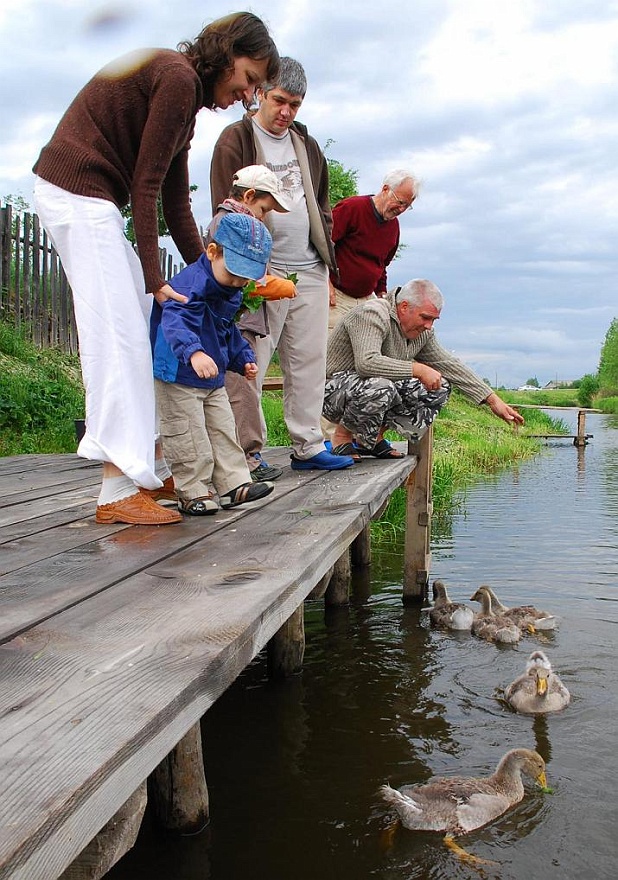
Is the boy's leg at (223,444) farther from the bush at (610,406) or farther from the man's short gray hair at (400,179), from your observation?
the bush at (610,406)

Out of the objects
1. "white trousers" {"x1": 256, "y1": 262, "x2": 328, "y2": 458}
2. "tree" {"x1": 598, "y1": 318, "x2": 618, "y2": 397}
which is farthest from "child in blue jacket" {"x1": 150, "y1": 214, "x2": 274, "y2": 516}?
"tree" {"x1": 598, "y1": 318, "x2": 618, "y2": 397}

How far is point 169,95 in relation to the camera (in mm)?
3379

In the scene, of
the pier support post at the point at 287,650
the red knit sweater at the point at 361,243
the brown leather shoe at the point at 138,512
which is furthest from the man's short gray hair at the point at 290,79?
the pier support post at the point at 287,650

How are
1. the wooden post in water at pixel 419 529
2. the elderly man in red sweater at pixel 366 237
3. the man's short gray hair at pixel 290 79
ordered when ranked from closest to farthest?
1. the man's short gray hair at pixel 290 79
2. the elderly man in red sweater at pixel 366 237
3. the wooden post in water at pixel 419 529

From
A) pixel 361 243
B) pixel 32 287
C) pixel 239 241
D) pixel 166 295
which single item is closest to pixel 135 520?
pixel 166 295

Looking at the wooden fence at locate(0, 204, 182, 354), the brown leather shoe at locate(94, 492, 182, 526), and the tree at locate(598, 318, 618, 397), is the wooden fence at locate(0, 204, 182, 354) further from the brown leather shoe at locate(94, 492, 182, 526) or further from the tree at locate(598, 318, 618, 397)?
the tree at locate(598, 318, 618, 397)

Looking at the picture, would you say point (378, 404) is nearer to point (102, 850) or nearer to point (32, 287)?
point (102, 850)

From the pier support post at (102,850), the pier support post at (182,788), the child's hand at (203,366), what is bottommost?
the pier support post at (182,788)

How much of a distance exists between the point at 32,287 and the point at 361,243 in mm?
7689

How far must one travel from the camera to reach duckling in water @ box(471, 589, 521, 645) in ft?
19.1

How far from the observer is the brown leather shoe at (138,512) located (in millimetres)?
3760

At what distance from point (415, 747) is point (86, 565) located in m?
1.97

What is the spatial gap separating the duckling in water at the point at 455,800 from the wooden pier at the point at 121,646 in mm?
784

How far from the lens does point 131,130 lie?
11.6 feet
